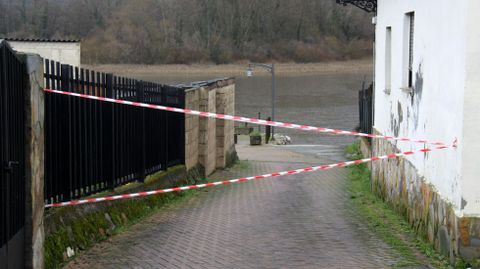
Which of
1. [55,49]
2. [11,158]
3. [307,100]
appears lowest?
[307,100]

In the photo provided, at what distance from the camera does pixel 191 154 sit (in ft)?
51.2

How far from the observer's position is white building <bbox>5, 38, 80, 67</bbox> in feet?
70.3

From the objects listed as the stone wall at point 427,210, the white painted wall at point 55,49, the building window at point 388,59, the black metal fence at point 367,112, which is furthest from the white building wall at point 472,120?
the white painted wall at point 55,49

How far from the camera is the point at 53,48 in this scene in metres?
21.9

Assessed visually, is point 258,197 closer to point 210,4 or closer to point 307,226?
point 307,226

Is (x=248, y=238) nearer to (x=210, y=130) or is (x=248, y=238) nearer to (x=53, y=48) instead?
(x=210, y=130)

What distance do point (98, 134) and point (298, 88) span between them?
6693 centimetres

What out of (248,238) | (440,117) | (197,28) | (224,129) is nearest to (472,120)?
(440,117)

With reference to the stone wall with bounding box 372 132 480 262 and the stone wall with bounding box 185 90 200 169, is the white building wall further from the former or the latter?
the stone wall with bounding box 185 90 200 169

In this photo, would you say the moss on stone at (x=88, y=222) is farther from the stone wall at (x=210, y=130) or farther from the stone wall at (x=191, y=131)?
the stone wall at (x=210, y=130)

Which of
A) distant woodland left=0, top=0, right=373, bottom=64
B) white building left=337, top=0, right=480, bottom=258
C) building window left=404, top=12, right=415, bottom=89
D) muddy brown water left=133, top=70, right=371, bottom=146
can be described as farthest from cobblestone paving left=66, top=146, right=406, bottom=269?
distant woodland left=0, top=0, right=373, bottom=64

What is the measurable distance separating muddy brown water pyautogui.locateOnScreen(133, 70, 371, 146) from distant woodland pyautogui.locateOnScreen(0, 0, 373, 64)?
8975 mm

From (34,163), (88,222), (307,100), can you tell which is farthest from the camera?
(307,100)

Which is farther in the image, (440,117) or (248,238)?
(248,238)
